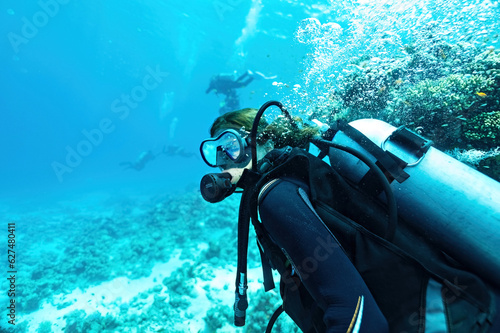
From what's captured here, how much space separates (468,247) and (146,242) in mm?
14174

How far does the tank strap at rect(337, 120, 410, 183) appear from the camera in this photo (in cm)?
169

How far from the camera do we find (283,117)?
2.40 metres

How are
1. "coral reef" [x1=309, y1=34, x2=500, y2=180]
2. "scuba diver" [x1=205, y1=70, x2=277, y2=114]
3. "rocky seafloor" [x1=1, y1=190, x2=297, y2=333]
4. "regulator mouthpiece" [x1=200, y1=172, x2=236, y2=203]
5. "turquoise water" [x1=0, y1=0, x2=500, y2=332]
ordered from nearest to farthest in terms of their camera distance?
"regulator mouthpiece" [x1=200, y1=172, x2=236, y2=203] < "coral reef" [x1=309, y1=34, x2=500, y2=180] < "turquoise water" [x1=0, y1=0, x2=500, y2=332] < "rocky seafloor" [x1=1, y1=190, x2=297, y2=333] < "scuba diver" [x1=205, y1=70, x2=277, y2=114]

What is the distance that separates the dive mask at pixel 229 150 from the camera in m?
2.10

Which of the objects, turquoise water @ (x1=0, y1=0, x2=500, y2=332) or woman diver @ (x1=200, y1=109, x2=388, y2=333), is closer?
woman diver @ (x1=200, y1=109, x2=388, y2=333)

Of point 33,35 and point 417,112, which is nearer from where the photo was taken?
point 417,112

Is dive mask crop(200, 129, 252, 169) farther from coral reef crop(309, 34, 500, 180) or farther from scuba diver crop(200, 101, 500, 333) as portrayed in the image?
coral reef crop(309, 34, 500, 180)

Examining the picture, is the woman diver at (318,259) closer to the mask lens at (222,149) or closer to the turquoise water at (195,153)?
the mask lens at (222,149)

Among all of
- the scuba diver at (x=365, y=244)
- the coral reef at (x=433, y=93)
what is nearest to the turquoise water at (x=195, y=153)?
the coral reef at (x=433, y=93)

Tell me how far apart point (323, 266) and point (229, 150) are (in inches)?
50.6

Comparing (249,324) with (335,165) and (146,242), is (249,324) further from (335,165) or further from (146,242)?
(146,242)

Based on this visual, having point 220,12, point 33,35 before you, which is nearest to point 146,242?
point 220,12

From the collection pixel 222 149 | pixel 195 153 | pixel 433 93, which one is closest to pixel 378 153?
pixel 222 149

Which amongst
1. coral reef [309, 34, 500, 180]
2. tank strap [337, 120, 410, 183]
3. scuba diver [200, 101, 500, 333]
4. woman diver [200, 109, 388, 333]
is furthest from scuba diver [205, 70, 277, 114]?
woman diver [200, 109, 388, 333]
